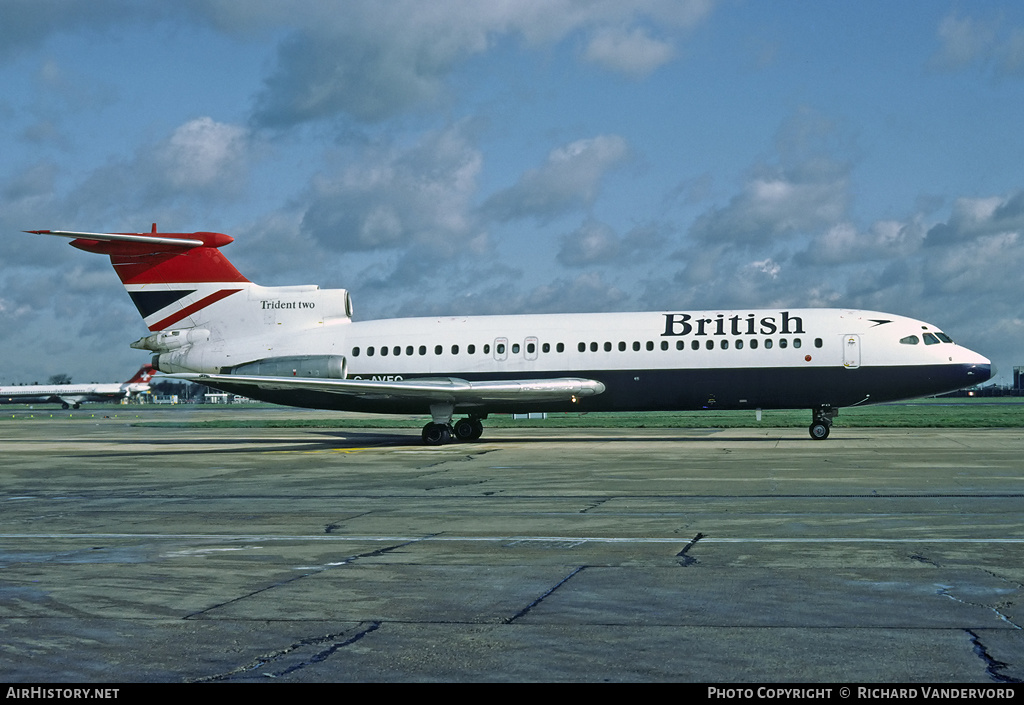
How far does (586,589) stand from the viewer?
27.9 ft

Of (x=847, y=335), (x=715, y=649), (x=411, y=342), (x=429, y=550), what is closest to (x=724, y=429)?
(x=847, y=335)

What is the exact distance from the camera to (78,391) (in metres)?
127

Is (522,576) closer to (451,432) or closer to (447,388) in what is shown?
(447,388)

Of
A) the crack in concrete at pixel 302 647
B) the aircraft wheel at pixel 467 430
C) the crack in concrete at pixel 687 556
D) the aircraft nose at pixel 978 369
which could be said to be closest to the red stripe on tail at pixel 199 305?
the aircraft wheel at pixel 467 430

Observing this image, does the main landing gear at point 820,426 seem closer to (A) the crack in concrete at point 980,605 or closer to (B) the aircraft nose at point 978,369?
(B) the aircraft nose at point 978,369

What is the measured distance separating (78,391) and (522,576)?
428ft

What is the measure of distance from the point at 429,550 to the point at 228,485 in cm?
947

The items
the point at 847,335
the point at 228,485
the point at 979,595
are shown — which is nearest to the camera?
the point at 979,595

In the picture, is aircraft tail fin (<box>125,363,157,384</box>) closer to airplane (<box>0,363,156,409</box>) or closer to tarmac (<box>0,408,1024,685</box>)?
airplane (<box>0,363,156,409</box>)

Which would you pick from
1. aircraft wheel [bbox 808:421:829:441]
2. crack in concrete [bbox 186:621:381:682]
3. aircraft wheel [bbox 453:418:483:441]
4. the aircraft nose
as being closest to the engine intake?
aircraft wheel [bbox 453:418:483:441]

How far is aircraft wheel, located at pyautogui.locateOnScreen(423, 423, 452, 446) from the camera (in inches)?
1239

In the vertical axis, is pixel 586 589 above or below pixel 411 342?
below
